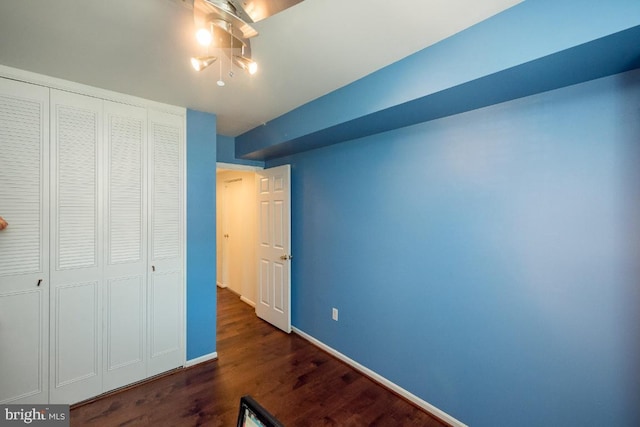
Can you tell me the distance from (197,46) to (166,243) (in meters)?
1.70

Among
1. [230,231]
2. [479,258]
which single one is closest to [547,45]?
[479,258]

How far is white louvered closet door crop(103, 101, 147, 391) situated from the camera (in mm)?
2229

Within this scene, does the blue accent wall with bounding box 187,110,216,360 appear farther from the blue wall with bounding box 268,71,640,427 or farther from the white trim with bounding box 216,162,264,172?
the blue wall with bounding box 268,71,640,427

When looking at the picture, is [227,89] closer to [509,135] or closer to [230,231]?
[509,135]

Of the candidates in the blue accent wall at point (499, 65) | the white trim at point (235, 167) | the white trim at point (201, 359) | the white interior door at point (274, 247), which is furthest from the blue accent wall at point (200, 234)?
the blue accent wall at point (499, 65)

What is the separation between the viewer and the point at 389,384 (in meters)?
2.32

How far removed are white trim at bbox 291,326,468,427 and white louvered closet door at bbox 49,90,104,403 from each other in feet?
6.50

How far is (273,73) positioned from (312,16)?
618 mm

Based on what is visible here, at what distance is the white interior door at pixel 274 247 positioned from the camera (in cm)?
332

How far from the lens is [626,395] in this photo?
1.35 m

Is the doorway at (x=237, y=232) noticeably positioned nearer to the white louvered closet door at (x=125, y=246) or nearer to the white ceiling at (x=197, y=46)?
the white louvered closet door at (x=125, y=246)

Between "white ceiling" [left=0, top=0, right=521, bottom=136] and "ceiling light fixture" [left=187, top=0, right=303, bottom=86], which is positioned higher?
"white ceiling" [left=0, top=0, right=521, bottom=136]

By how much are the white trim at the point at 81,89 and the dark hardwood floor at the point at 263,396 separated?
2.43 metres

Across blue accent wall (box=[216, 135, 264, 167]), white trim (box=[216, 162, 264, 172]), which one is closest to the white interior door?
white trim (box=[216, 162, 264, 172])
